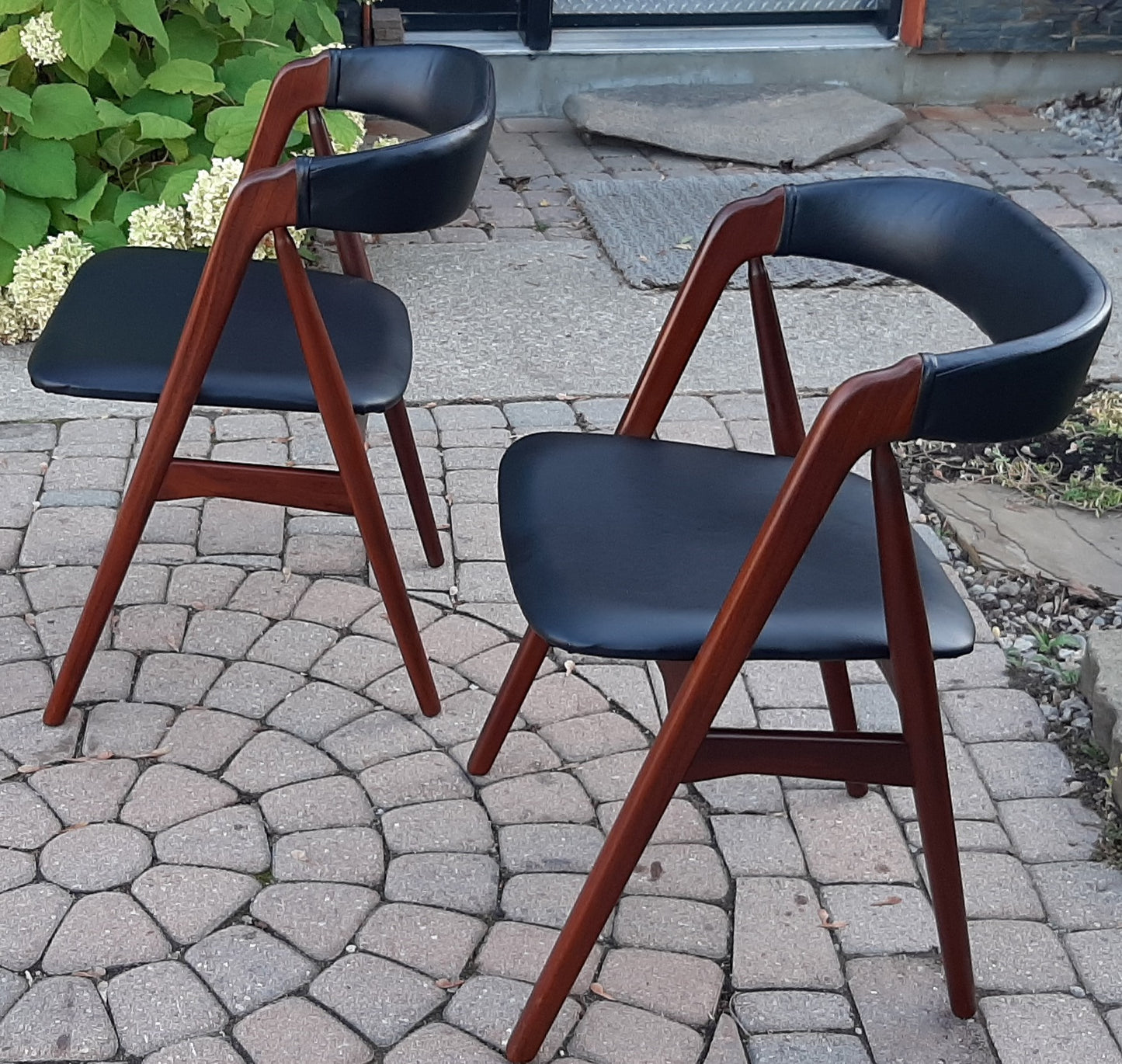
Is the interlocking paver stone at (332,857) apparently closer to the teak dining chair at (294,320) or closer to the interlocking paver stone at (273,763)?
the interlocking paver stone at (273,763)

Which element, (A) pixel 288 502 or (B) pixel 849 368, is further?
(B) pixel 849 368

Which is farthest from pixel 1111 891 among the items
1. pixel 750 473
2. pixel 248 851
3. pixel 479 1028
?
pixel 248 851

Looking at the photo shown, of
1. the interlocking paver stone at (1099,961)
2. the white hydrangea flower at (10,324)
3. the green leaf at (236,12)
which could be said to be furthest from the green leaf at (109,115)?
the interlocking paver stone at (1099,961)

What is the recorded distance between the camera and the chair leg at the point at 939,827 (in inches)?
64.6

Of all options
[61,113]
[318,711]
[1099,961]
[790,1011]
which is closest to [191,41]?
[61,113]

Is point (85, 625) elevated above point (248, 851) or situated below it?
above

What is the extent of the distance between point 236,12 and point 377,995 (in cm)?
274

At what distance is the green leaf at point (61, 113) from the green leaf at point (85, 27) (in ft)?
0.39

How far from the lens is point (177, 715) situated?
2.37 metres

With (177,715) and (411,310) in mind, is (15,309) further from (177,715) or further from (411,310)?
(177,715)

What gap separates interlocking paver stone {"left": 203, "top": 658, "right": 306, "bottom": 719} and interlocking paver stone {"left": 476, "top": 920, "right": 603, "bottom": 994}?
638 millimetres

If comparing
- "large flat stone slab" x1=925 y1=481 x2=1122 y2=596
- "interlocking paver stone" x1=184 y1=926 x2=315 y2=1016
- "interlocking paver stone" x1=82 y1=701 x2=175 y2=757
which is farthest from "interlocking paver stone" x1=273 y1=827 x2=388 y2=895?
"large flat stone slab" x1=925 y1=481 x2=1122 y2=596

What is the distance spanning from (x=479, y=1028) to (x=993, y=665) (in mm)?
1251

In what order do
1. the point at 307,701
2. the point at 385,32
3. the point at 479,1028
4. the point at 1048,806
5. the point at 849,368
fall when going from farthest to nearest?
1. the point at 385,32
2. the point at 849,368
3. the point at 307,701
4. the point at 1048,806
5. the point at 479,1028
